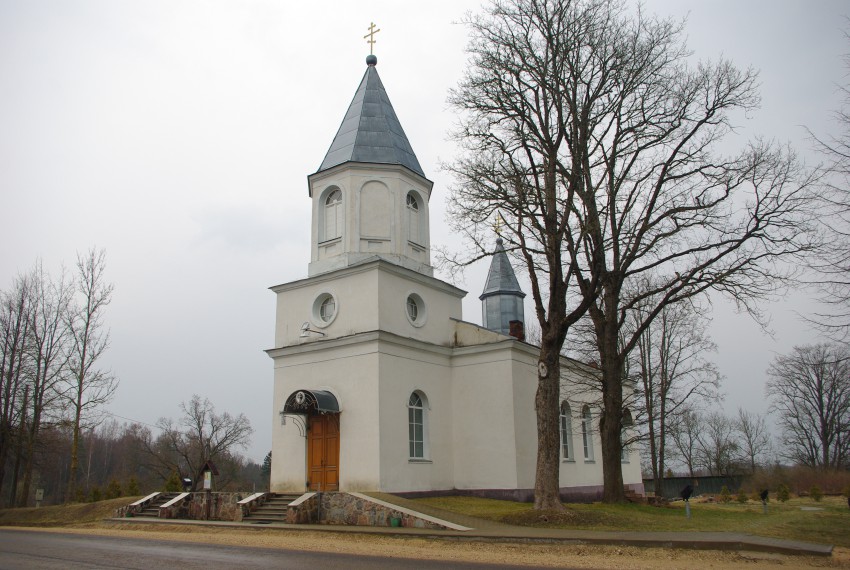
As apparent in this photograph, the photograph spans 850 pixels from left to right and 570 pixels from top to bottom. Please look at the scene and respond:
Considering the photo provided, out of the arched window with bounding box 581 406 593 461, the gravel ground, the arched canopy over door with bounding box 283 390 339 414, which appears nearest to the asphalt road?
the gravel ground

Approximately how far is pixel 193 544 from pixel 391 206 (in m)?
12.3

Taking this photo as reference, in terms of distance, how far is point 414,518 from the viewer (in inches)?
558

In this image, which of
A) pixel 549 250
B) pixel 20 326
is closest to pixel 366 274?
pixel 549 250

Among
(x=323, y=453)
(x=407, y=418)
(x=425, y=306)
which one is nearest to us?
(x=323, y=453)

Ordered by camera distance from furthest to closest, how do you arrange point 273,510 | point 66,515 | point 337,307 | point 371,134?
point 66,515, point 371,134, point 337,307, point 273,510

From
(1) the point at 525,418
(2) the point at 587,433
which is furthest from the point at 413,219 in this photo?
(2) the point at 587,433

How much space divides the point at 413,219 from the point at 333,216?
278 cm

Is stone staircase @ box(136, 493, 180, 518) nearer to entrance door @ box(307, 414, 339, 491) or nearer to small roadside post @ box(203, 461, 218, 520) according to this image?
Answer: small roadside post @ box(203, 461, 218, 520)

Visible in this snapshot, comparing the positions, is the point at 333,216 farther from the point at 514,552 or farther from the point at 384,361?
the point at 514,552

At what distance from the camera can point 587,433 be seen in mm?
26734

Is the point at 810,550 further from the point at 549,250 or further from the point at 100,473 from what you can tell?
the point at 100,473

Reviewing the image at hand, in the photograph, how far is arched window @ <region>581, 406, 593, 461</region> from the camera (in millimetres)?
26359

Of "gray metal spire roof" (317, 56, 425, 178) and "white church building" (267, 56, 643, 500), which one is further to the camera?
"gray metal spire roof" (317, 56, 425, 178)

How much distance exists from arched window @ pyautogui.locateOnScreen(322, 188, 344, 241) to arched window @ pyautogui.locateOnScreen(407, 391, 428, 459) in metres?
6.00
